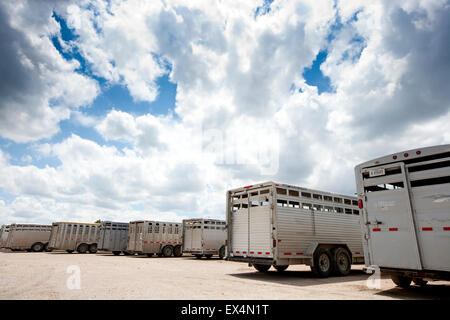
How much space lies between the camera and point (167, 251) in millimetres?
23125

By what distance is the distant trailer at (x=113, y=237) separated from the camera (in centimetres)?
2434

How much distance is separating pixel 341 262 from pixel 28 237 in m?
30.2

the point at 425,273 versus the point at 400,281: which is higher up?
the point at 425,273

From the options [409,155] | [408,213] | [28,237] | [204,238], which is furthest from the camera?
[28,237]

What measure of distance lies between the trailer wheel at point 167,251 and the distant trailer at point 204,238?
1.78 meters

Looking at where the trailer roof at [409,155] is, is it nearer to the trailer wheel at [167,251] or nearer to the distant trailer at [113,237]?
the trailer wheel at [167,251]

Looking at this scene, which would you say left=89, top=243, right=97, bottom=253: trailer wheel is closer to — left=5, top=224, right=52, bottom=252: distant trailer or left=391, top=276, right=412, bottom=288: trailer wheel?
left=5, top=224, right=52, bottom=252: distant trailer

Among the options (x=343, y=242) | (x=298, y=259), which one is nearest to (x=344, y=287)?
(x=298, y=259)

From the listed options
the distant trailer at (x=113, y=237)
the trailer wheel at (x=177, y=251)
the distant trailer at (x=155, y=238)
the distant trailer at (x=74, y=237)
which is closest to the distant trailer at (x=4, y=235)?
the distant trailer at (x=74, y=237)

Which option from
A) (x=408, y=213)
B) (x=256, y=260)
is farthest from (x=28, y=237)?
(x=408, y=213)

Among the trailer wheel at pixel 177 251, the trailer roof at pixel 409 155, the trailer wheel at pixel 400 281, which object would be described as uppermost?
the trailer roof at pixel 409 155

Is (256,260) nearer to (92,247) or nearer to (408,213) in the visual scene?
(408,213)
